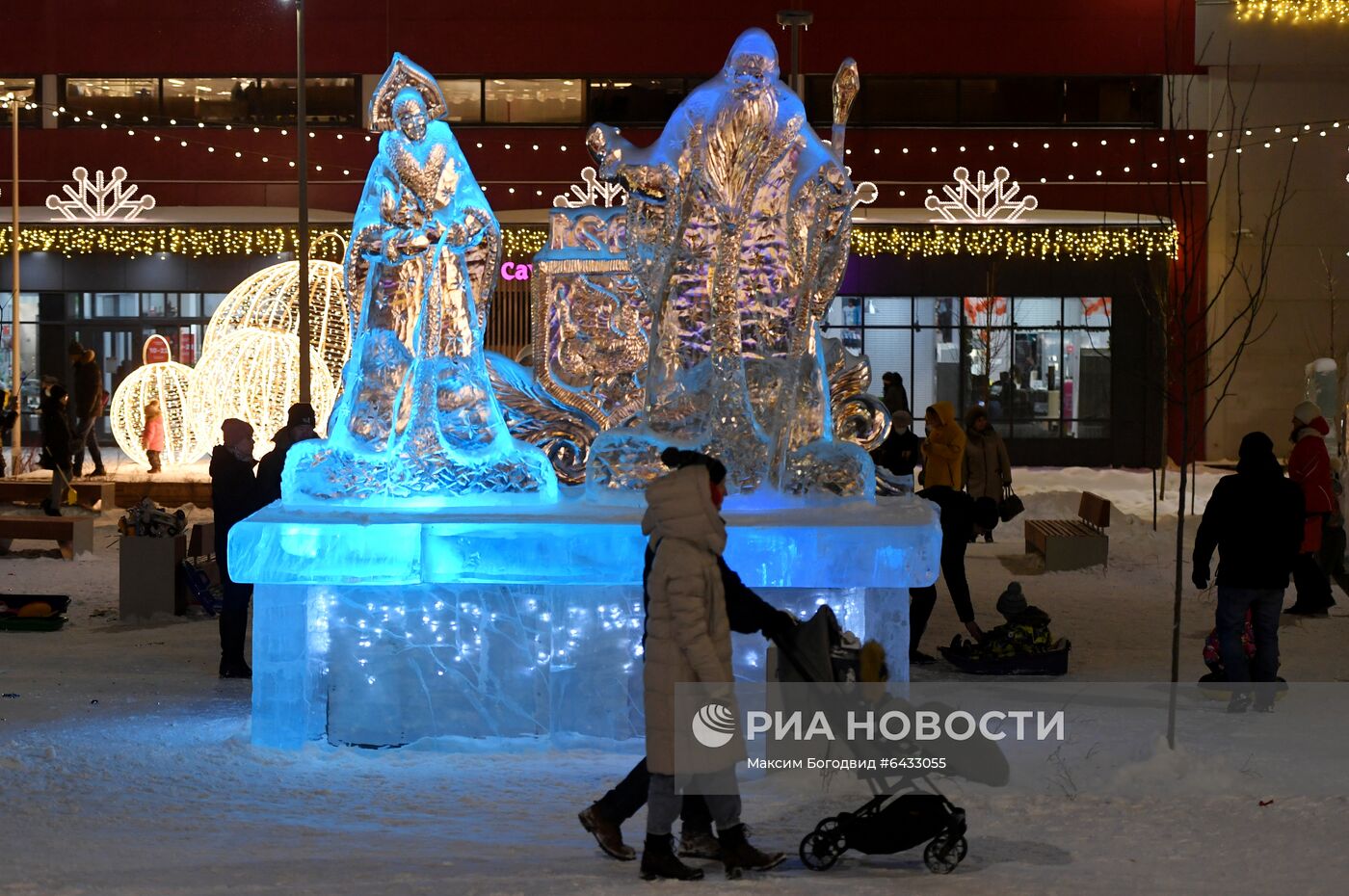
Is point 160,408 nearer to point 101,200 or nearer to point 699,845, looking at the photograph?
point 101,200

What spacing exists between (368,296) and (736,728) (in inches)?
164

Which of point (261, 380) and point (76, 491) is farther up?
point (261, 380)

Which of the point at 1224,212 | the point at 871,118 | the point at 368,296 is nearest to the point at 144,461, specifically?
the point at 871,118

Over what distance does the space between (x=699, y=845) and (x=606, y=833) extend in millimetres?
362

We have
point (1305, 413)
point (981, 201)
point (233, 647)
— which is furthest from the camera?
point (981, 201)

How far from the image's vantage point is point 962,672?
37.7ft

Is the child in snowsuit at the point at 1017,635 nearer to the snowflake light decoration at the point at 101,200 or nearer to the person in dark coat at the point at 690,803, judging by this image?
the person in dark coat at the point at 690,803

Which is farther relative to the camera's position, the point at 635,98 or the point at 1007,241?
the point at 635,98

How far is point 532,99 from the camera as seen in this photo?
3156 centimetres

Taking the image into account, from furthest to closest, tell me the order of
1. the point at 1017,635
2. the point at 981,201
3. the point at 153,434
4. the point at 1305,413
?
the point at 981,201 < the point at 153,434 < the point at 1305,413 < the point at 1017,635

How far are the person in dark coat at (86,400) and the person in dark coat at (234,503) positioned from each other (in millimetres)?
13544

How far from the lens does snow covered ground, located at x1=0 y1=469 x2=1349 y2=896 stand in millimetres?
6613

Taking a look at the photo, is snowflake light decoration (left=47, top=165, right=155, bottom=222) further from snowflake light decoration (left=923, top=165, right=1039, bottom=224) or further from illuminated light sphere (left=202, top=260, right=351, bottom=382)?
snowflake light decoration (left=923, top=165, right=1039, bottom=224)

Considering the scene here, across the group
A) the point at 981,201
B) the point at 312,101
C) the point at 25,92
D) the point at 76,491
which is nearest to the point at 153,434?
the point at 76,491
